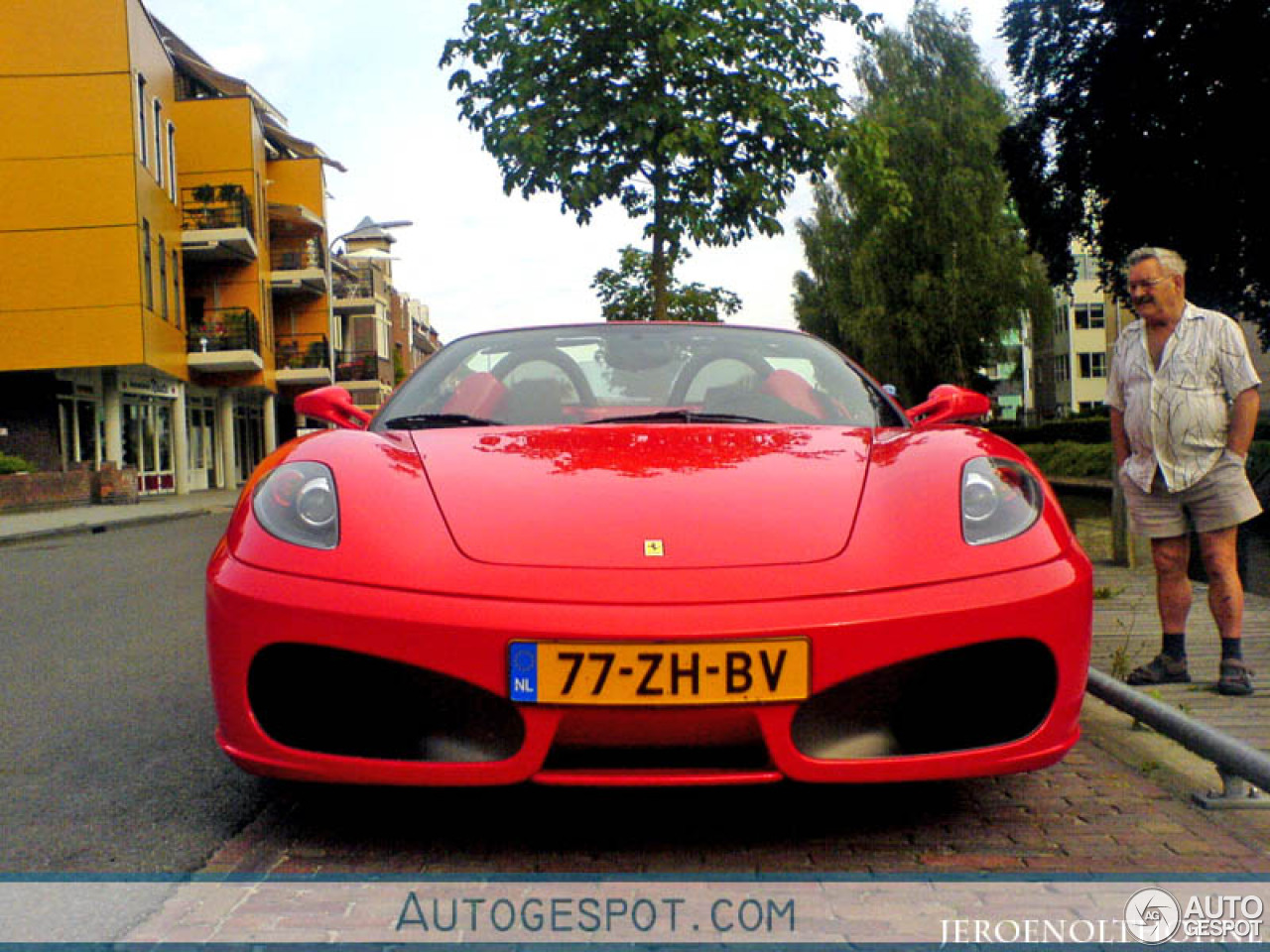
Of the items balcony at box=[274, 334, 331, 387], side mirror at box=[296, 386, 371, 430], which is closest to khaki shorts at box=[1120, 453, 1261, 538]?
side mirror at box=[296, 386, 371, 430]

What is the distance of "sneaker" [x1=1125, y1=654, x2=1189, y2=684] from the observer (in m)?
4.35

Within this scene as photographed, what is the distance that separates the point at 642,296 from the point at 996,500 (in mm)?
23989

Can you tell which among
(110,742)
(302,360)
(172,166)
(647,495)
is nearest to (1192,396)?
(647,495)

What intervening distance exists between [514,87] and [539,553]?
12.5 meters

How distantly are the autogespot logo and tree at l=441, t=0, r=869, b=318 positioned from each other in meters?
12.1

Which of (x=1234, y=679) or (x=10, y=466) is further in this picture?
(x=10, y=466)

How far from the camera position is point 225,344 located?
3384cm

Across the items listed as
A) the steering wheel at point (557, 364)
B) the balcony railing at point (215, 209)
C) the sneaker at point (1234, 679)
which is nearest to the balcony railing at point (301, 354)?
the balcony railing at point (215, 209)

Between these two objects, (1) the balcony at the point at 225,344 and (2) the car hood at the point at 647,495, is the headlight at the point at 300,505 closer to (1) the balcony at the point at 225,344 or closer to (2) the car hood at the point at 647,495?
(2) the car hood at the point at 647,495

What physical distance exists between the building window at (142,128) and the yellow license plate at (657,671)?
27.9 meters

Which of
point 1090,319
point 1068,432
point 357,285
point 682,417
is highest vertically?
point 357,285

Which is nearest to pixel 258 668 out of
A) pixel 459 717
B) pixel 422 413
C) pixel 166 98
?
pixel 459 717

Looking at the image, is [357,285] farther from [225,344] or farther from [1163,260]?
[1163,260]

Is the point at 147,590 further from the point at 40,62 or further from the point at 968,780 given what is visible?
the point at 40,62
